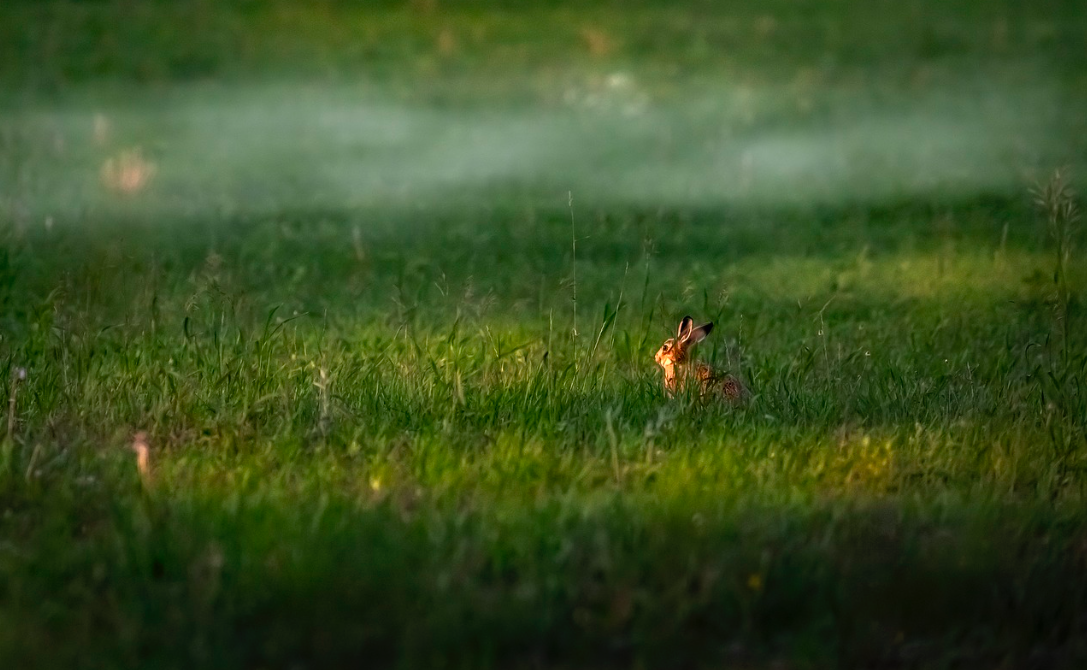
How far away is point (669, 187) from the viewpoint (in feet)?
48.3

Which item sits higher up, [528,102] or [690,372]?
[528,102]

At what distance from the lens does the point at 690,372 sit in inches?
257

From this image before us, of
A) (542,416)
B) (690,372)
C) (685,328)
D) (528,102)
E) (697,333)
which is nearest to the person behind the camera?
(542,416)

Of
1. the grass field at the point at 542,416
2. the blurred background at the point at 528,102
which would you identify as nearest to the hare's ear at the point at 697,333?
the grass field at the point at 542,416

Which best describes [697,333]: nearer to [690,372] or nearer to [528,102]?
[690,372]

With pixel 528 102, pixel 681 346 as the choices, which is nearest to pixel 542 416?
pixel 681 346

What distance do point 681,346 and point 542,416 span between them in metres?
1.13

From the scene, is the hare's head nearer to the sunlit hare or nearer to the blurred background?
the sunlit hare

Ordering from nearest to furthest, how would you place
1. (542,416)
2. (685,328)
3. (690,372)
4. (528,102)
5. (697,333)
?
1. (542,416)
2. (690,372)
3. (697,333)
4. (685,328)
5. (528,102)

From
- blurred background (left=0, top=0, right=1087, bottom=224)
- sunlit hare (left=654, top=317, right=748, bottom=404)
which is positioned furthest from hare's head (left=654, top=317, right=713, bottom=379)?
blurred background (left=0, top=0, right=1087, bottom=224)

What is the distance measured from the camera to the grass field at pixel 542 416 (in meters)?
4.12

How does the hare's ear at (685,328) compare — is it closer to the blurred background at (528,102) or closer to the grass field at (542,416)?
the grass field at (542,416)

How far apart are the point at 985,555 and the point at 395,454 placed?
81.9 inches

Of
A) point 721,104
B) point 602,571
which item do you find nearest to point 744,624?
point 602,571
